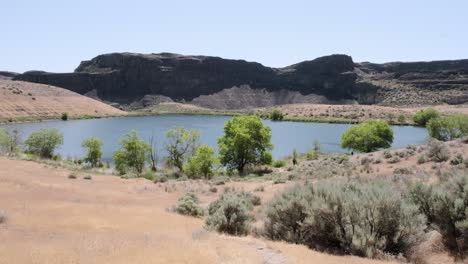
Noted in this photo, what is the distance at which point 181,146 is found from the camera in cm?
5078

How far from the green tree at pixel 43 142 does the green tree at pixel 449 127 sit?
183 ft

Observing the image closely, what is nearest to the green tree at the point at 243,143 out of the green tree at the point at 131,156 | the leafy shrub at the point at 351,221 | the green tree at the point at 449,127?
the green tree at the point at 131,156

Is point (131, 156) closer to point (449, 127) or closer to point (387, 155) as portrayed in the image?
point (387, 155)

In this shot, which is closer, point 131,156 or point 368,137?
point 131,156

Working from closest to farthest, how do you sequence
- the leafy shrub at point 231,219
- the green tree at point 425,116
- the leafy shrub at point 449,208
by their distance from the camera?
the leafy shrub at point 449,208 → the leafy shrub at point 231,219 → the green tree at point 425,116

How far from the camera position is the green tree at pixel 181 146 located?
49781 mm

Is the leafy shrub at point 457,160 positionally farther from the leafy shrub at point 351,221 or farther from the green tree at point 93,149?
the green tree at point 93,149

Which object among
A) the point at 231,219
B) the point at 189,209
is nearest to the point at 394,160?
the point at 189,209

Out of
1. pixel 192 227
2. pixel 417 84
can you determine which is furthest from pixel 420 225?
pixel 417 84

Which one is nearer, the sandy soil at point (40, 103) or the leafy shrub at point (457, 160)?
the leafy shrub at point (457, 160)

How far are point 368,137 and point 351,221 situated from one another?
175 ft

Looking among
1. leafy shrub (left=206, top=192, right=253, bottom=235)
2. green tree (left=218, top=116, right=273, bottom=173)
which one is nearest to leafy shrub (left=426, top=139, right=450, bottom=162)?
leafy shrub (left=206, top=192, right=253, bottom=235)

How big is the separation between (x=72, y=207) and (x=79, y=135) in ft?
265

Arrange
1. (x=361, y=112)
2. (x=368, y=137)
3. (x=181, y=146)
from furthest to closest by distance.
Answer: (x=361, y=112)
(x=368, y=137)
(x=181, y=146)
